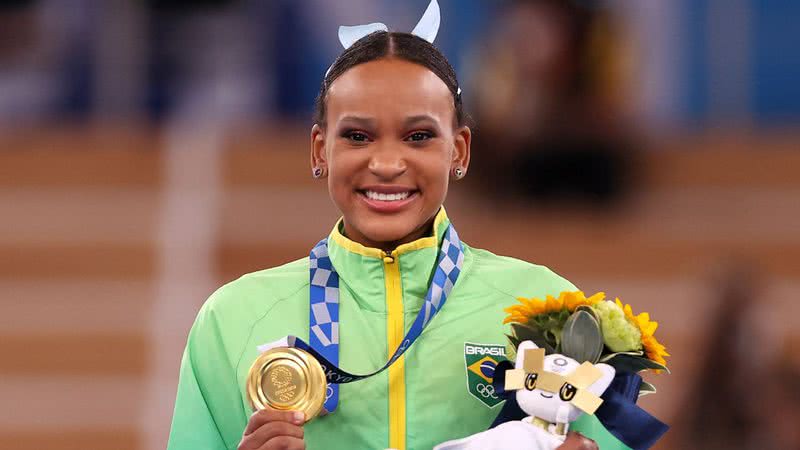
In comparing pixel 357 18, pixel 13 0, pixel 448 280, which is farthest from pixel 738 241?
pixel 448 280

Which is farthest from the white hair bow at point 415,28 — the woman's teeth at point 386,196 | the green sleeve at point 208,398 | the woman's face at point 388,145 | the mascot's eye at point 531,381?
the mascot's eye at point 531,381

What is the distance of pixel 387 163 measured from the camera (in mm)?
2357

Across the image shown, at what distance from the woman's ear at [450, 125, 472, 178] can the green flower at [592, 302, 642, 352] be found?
0.34 m

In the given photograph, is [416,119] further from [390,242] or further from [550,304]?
[550,304]

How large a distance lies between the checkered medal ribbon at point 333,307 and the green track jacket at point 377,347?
2 cm

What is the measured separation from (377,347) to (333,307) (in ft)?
0.28

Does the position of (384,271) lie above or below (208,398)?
above

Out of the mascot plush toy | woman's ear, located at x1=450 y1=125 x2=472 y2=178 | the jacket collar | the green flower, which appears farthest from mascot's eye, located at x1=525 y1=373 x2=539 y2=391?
woman's ear, located at x1=450 y1=125 x2=472 y2=178

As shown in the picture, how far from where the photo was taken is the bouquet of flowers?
2236 mm

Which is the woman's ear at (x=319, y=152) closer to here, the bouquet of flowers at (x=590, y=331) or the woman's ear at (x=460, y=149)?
the woman's ear at (x=460, y=149)

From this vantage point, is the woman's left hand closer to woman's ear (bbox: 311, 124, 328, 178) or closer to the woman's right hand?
the woman's right hand

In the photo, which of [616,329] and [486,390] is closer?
[616,329]

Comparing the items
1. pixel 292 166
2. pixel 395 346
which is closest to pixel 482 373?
pixel 395 346

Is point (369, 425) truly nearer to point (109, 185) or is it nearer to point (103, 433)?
point (103, 433)
